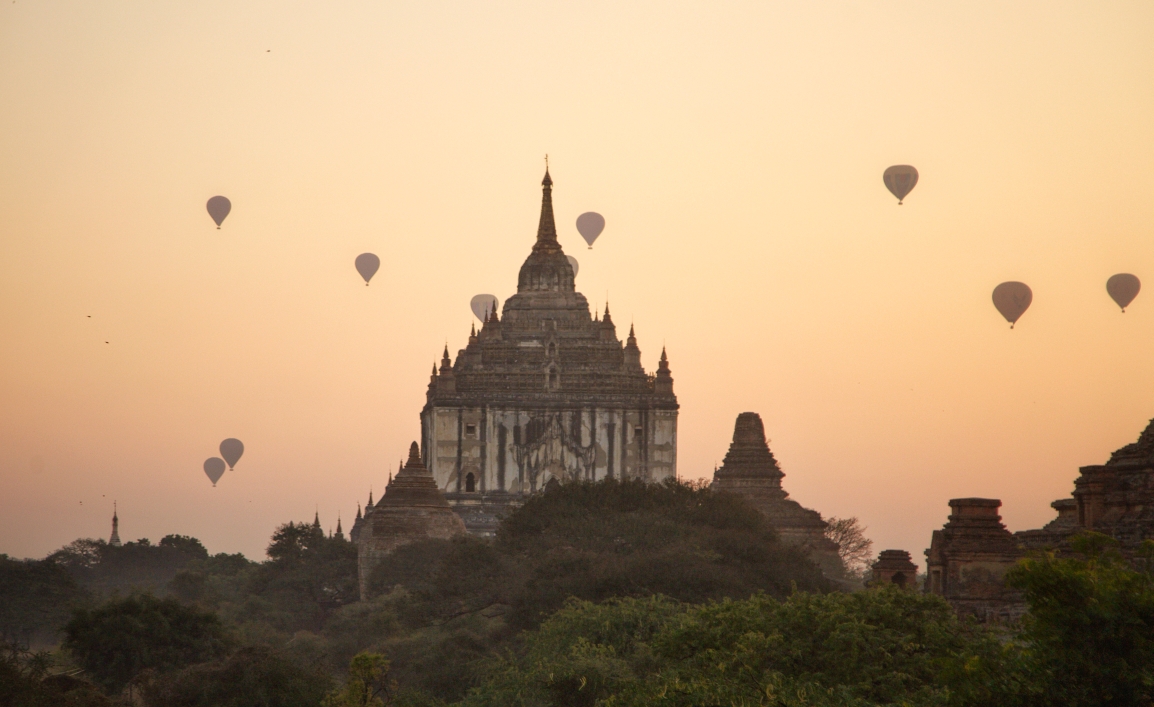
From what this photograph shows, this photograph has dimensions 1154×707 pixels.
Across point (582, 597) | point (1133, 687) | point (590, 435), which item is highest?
point (590, 435)

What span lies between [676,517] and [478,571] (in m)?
8.07

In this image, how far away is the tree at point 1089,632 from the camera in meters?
16.7

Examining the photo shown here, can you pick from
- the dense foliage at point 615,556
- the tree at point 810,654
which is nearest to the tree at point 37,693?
the tree at point 810,654

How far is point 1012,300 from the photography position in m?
59.2

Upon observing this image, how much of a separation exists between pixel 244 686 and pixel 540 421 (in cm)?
6727

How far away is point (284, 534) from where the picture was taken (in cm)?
9494

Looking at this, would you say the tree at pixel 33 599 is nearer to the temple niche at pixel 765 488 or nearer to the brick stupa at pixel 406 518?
the brick stupa at pixel 406 518

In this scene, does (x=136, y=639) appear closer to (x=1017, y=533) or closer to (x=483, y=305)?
(x=1017, y=533)

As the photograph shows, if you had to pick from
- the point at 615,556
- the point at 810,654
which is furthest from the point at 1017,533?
the point at 615,556

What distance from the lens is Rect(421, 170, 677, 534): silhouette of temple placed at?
4168 inches

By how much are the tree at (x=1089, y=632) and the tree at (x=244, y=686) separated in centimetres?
2381

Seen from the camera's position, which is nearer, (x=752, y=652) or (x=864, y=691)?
(x=864, y=691)

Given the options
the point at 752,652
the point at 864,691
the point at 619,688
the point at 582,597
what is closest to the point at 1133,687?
the point at 864,691

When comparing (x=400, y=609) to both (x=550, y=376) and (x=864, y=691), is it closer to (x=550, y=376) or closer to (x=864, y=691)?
(x=864, y=691)
